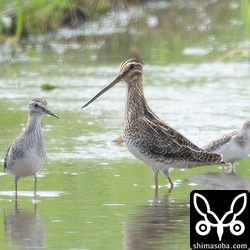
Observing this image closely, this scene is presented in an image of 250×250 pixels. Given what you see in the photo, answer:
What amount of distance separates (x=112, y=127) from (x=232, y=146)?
2.04 m

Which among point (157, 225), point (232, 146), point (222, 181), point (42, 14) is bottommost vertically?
point (157, 225)

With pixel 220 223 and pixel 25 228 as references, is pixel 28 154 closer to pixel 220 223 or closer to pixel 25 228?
pixel 25 228

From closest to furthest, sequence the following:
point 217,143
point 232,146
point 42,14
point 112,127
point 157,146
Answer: point 157,146 → point 232,146 → point 217,143 → point 112,127 → point 42,14

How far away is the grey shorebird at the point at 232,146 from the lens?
11820mm

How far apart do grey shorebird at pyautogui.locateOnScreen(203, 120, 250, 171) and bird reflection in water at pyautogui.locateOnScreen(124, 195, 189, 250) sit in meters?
1.77

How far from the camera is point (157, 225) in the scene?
9.14m

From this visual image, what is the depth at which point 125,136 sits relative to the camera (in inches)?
428

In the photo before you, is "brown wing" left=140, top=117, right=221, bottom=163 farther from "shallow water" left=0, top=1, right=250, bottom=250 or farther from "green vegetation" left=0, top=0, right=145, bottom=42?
"green vegetation" left=0, top=0, right=145, bottom=42

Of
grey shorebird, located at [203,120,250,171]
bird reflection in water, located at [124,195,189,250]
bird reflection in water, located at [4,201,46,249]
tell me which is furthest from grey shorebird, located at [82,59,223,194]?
bird reflection in water, located at [4,201,46,249]

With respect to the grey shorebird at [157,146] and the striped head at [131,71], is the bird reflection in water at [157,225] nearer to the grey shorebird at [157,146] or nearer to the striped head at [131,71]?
the grey shorebird at [157,146]

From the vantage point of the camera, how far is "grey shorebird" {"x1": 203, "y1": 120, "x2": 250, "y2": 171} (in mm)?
11820

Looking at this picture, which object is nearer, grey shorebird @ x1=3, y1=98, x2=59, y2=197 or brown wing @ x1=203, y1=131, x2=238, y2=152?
grey shorebird @ x1=3, y1=98, x2=59, y2=197

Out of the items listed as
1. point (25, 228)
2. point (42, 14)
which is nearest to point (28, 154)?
point (25, 228)

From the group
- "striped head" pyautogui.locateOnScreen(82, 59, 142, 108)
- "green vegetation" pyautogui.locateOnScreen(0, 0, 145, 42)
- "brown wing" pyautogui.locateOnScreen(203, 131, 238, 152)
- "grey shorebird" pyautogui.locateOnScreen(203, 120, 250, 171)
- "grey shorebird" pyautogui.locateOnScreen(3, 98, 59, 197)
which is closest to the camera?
"grey shorebird" pyautogui.locateOnScreen(3, 98, 59, 197)
